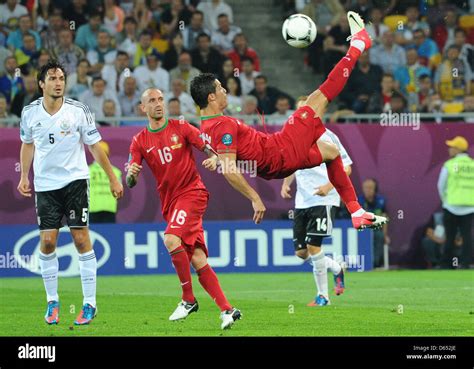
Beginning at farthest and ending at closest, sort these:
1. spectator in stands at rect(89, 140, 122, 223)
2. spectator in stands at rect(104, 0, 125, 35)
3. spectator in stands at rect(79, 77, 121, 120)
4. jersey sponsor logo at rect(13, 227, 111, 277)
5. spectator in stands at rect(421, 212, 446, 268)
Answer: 1. spectator in stands at rect(104, 0, 125, 35)
2. spectator in stands at rect(79, 77, 121, 120)
3. spectator in stands at rect(421, 212, 446, 268)
4. spectator in stands at rect(89, 140, 122, 223)
5. jersey sponsor logo at rect(13, 227, 111, 277)

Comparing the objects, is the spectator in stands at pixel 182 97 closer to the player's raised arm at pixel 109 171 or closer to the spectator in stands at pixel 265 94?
the spectator in stands at pixel 265 94

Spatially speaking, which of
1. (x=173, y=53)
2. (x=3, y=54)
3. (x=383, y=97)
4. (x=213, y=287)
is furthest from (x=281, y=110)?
(x=213, y=287)

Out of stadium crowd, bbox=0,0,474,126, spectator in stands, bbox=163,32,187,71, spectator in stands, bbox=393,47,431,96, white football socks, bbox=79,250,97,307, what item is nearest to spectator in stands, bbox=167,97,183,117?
stadium crowd, bbox=0,0,474,126

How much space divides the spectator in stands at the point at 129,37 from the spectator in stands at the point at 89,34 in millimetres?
483

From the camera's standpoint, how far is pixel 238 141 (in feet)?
38.0

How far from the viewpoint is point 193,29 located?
22.9m

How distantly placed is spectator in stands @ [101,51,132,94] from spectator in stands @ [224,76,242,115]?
186 cm

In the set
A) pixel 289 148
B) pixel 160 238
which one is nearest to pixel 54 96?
pixel 289 148

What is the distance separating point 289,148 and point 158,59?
10879 mm

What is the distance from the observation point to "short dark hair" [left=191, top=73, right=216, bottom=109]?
11.7m

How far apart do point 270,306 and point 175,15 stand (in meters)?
10.2

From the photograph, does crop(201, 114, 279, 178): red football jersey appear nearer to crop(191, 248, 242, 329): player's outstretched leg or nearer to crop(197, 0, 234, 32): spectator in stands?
crop(191, 248, 242, 329): player's outstretched leg

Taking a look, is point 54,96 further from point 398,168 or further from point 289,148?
point 398,168

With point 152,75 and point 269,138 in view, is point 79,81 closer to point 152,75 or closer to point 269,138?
point 152,75
